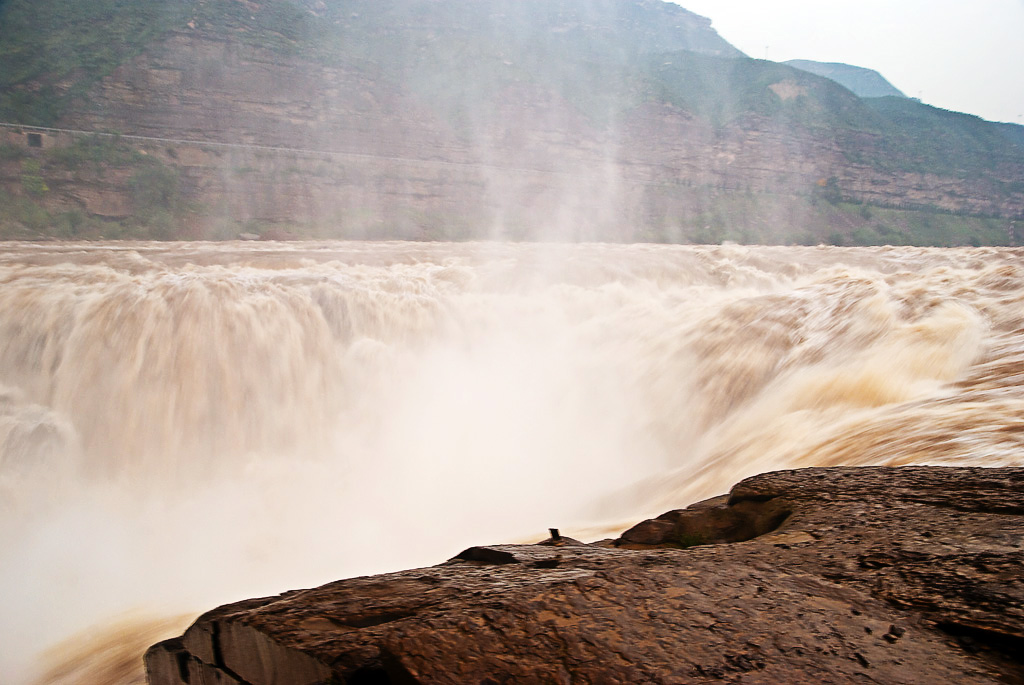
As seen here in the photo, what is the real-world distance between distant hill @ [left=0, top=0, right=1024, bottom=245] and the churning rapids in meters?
18.5

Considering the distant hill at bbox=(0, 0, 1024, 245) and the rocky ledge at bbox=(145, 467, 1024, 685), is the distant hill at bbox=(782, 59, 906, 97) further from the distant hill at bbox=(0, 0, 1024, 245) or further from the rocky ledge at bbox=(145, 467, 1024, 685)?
the rocky ledge at bbox=(145, 467, 1024, 685)

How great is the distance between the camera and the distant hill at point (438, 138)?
30578 mm

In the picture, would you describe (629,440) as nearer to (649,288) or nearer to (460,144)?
(649,288)

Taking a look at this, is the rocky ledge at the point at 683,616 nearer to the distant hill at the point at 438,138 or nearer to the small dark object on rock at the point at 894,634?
the small dark object on rock at the point at 894,634

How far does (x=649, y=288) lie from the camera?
1483 cm

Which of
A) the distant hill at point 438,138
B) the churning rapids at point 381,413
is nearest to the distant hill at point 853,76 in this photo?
the distant hill at point 438,138

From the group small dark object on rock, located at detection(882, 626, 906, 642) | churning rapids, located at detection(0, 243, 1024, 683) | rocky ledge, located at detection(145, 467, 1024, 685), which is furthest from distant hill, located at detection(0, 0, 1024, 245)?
small dark object on rock, located at detection(882, 626, 906, 642)

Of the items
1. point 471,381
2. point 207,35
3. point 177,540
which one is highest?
point 207,35

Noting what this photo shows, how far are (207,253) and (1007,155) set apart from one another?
49.9m

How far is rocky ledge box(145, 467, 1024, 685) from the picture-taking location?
4.22ft

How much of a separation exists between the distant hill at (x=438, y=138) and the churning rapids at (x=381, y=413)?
18543mm

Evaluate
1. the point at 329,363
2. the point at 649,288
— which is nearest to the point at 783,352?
the point at 329,363

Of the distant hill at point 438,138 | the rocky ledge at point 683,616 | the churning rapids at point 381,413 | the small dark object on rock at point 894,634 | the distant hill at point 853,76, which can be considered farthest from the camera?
the distant hill at point 853,76

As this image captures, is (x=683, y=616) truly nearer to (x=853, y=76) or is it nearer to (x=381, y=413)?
(x=381, y=413)
